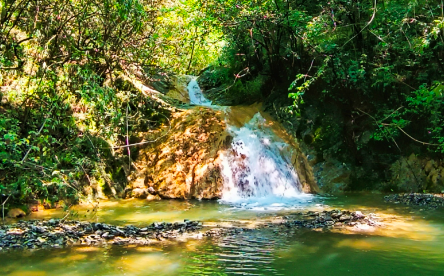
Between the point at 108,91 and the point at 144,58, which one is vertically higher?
the point at 144,58

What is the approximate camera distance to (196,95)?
50.0ft

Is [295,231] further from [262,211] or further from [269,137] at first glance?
[269,137]

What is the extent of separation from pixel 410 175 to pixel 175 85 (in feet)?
30.7

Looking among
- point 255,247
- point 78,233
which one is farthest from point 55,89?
point 255,247

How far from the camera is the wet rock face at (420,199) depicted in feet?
27.0

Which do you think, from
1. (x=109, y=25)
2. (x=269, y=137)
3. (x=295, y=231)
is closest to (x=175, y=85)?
(x=269, y=137)

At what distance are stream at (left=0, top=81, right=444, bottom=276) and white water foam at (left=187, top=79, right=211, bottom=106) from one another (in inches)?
232

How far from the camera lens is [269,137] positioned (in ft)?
37.8

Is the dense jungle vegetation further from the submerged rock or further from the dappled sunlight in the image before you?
the dappled sunlight

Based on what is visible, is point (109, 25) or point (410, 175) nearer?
point (109, 25)

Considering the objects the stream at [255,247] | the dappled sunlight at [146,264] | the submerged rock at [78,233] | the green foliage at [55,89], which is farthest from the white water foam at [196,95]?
the dappled sunlight at [146,264]

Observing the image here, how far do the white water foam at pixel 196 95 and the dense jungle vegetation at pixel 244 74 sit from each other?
5.64 ft

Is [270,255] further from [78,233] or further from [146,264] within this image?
[78,233]

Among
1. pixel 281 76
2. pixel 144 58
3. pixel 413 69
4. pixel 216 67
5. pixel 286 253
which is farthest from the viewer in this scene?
pixel 216 67
